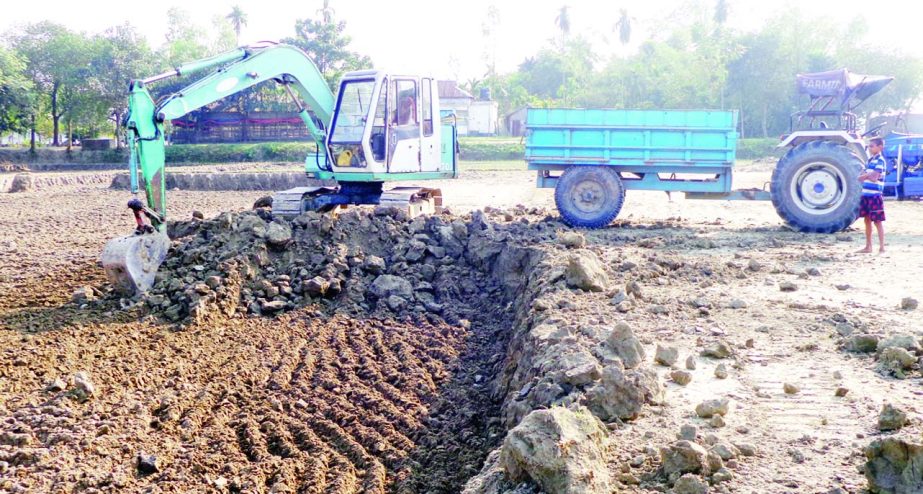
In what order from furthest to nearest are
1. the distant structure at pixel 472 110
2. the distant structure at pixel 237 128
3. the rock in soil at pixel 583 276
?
the distant structure at pixel 472 110 → the distant structure at pixel 237 128 → the rock in soil at pixel 583 276

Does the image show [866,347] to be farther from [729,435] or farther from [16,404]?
[16,404]

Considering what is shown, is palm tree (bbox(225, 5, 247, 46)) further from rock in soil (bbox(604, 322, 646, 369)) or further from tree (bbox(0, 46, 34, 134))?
rock in soil (bbox(604, 322, 646, 369))

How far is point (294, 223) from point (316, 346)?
318 cm

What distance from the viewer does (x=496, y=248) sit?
10281mm

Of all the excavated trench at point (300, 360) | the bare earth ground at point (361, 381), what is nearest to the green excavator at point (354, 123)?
the excavated trench at point (300, 360)

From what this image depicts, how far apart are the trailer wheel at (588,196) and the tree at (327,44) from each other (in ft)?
123

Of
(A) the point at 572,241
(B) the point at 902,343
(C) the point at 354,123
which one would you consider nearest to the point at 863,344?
(B) the point at 902,343

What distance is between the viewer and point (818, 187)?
12.8m

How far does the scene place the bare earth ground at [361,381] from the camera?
468 centimetres

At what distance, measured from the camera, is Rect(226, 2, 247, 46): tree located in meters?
84.2

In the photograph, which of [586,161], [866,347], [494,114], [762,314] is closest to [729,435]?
[866,347]

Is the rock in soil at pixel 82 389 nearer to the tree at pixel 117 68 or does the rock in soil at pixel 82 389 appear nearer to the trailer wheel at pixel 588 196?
the trailer wheel at pixel 588 196

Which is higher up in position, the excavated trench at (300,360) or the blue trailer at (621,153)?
the blue trailer at (621,153)

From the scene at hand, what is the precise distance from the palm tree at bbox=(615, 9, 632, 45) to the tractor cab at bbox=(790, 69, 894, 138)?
7633 cm
